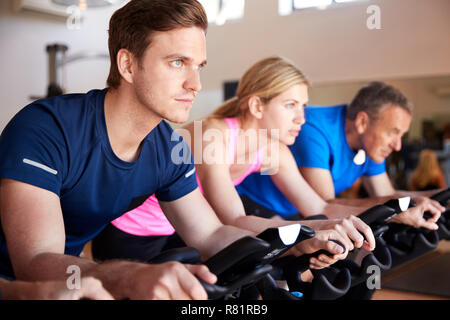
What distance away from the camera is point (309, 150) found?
1.29m

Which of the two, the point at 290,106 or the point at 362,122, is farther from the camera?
the point at 362,122

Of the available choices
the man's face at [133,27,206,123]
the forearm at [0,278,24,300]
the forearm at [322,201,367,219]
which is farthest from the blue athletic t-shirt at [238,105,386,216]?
the forearm at [0,278,24,300]

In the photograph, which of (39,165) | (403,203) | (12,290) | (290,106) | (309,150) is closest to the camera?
(12,290)

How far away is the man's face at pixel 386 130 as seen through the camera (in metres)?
1.33

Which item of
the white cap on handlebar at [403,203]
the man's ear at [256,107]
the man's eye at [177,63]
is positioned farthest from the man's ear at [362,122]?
the man's eye at [177,63]

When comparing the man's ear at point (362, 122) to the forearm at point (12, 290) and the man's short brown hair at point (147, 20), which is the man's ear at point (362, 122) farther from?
the forearm at point (12, 290)

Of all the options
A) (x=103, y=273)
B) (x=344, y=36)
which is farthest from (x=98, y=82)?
(x=344, y=36)

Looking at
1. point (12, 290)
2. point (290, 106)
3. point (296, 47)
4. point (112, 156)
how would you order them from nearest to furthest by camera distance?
1. point (12, 290)
2. point (112, 156)
3. point (290, 106)
4. point (296, 47)

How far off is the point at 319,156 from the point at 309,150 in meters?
0.04

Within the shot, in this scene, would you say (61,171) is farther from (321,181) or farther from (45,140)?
(321,181)

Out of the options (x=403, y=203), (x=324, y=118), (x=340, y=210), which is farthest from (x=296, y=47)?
(x=403, y=203)

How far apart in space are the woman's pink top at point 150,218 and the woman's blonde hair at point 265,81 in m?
0.06

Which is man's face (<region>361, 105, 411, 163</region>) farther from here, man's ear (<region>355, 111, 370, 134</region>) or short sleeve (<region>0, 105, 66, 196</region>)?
short sleeve (<region>0, 105, 66, 196</region>)

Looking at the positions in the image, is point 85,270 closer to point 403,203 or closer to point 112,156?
point 112,156
